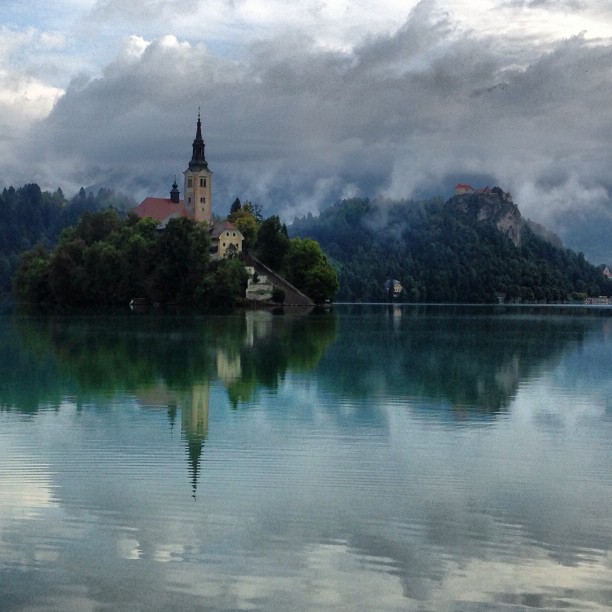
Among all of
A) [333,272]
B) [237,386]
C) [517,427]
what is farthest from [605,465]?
[333,272]

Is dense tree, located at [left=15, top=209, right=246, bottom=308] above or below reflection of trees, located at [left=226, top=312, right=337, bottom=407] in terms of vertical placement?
above

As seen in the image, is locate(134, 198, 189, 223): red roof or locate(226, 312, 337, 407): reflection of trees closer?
locate(226, 312, 337, 407): reflection of trees

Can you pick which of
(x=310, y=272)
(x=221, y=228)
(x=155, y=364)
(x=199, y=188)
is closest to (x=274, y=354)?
(x=155, y=364)

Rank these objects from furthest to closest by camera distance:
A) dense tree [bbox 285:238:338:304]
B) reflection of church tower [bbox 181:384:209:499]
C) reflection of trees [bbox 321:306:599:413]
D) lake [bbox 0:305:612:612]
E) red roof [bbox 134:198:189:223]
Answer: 1. red roof [bbox 134:198:189:223]
2. dense tree [bbox 285:238:338:304]
3. reflection of trees [bbox 321:306:599:413]
4. reflection of church tower [bbox 181:384:209:499]
5. lake [bbox 0:305:612:612]

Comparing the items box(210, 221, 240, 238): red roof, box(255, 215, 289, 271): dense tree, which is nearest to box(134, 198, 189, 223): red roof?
box(210, 221, 240, 238): red roof

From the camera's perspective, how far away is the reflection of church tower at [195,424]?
18369 mm

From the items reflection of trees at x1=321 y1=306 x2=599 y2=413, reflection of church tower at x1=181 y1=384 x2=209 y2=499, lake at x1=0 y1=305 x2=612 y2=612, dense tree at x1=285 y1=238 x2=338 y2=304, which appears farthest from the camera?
dense tree at x1=285 y1=238 x2=338 y2=304

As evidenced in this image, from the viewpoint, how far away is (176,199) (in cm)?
19425

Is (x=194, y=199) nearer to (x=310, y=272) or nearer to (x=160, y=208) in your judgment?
(x=160, y=208)

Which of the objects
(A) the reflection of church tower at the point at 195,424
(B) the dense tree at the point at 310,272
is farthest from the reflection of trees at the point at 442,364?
(B) the dense tree at the point at 310,272

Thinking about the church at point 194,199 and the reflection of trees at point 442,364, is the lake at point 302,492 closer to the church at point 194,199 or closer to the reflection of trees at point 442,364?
the reflection of trees at point 442,364

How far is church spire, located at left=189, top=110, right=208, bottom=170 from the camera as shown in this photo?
614 ft

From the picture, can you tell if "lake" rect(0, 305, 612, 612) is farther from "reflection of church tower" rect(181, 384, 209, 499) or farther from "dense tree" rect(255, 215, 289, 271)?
"dense tree" rect(255, 215, 289, 271)

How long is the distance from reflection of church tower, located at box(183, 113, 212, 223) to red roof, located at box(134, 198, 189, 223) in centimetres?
229
